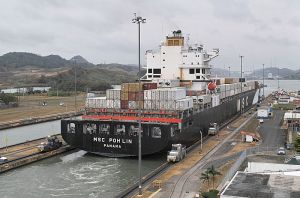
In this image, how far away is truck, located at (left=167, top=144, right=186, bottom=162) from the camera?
3525 cm

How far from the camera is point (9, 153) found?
40125mm

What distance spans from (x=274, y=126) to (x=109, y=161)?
2814 centimetres

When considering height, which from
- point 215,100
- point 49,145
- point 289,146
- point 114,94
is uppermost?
point 114,94

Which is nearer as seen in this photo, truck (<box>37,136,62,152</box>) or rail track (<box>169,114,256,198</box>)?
rail track (<box>169,114,256,198</box>)

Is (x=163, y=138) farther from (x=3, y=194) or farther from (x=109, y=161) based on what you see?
(x=3, y=194)

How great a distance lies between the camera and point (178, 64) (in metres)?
58.2

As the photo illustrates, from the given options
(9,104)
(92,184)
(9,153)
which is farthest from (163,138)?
(9,104)

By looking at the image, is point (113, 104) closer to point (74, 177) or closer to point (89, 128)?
point (89, 128)

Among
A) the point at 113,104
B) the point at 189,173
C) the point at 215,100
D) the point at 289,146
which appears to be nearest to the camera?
the point at 189,173

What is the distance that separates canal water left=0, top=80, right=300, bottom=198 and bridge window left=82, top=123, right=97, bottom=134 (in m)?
2.90

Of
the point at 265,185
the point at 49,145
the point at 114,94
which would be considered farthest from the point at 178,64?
the point at 265,185

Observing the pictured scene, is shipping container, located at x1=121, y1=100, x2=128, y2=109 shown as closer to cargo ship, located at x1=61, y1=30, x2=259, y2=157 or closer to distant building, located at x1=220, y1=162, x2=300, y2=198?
cargo ship, located at x1=61, y1=30, x2=259, y2=157

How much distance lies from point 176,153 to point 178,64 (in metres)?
24.9

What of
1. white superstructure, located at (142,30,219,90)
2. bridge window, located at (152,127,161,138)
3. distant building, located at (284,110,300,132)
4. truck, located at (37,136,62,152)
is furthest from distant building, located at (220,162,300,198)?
white superstructure, located at (142,30,219,90)
